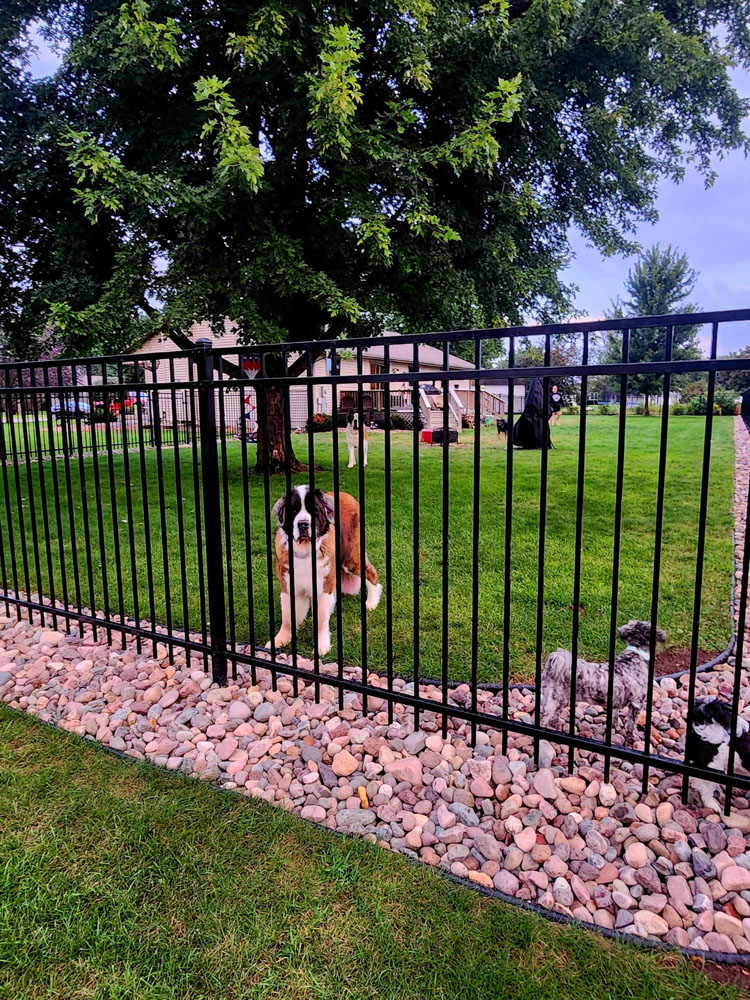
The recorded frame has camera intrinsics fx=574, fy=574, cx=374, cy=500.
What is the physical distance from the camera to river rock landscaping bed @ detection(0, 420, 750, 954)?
1.75 m

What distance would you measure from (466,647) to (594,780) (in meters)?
1.26

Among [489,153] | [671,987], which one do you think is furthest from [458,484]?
[671,987]

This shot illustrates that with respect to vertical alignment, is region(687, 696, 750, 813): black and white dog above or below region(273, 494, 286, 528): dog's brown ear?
below

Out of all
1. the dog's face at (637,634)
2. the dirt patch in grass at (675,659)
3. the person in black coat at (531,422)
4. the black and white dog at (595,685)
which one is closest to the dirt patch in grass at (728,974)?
the black and white dog at (595,685)

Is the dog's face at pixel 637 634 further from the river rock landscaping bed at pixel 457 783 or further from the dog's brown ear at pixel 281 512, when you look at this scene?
the dog's brown ear at pixel 281 512

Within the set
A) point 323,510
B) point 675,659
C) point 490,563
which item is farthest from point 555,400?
point 323,510

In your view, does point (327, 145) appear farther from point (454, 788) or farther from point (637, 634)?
point (454, 788)

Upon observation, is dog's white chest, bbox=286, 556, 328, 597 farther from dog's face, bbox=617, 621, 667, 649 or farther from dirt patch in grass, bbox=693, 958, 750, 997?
dirt patch in grass, bbox=693, 958, 750, 997

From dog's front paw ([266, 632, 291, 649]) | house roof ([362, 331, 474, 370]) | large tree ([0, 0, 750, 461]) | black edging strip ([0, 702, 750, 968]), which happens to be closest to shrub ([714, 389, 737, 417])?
black edging strip ([0, 702, 750, 968])

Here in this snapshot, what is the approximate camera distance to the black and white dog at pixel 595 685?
8.38 ft

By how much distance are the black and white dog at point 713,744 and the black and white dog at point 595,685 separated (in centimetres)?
31

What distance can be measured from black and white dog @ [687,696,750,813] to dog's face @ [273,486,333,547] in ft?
6.30

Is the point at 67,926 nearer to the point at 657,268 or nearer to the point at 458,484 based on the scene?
the point at 458,484

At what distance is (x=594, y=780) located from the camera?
2.21m
